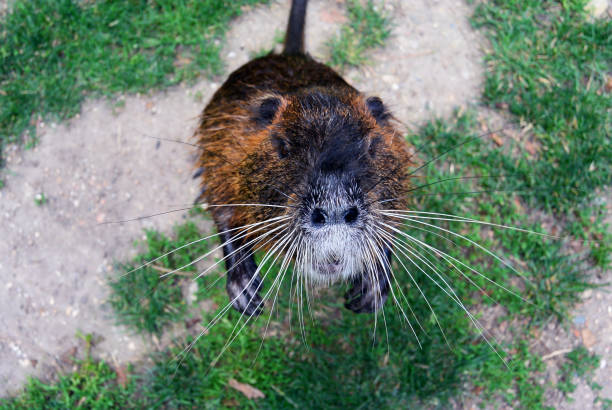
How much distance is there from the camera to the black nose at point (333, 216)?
60.8 inches

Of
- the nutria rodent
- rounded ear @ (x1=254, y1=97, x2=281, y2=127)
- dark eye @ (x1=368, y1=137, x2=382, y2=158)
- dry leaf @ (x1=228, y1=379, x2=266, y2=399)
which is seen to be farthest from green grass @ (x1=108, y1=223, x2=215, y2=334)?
dark eye @ (x1=368, y1=137, x2=382, y2=158)

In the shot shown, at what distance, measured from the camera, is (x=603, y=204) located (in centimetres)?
314

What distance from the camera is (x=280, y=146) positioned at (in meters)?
1.80

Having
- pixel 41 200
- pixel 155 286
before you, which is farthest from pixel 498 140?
pixel 41 200

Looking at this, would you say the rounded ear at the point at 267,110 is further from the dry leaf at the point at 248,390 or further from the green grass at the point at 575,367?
the green grass at the point at 575,367

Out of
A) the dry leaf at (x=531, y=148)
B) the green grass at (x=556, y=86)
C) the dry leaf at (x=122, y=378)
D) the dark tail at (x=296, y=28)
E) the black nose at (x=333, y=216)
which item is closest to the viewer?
the black nose at (x=333, y=216)

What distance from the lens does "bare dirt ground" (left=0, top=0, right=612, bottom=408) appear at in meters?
2.94

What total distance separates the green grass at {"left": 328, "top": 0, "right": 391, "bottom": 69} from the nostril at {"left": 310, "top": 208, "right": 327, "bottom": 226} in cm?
203

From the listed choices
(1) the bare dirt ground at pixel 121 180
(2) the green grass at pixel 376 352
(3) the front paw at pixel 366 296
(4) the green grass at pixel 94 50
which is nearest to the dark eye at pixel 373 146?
(3) the front paw at pixel 366 296

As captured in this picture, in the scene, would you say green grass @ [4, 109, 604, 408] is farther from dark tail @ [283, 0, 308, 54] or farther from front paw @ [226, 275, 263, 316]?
dark tail @ [283, 0, 308, 54]

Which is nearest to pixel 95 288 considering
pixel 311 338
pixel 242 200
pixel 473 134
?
pixel 311 338

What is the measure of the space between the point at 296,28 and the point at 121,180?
140 centimetres

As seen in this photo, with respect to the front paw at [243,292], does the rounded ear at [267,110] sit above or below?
above

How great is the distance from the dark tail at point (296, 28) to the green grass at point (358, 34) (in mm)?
519
